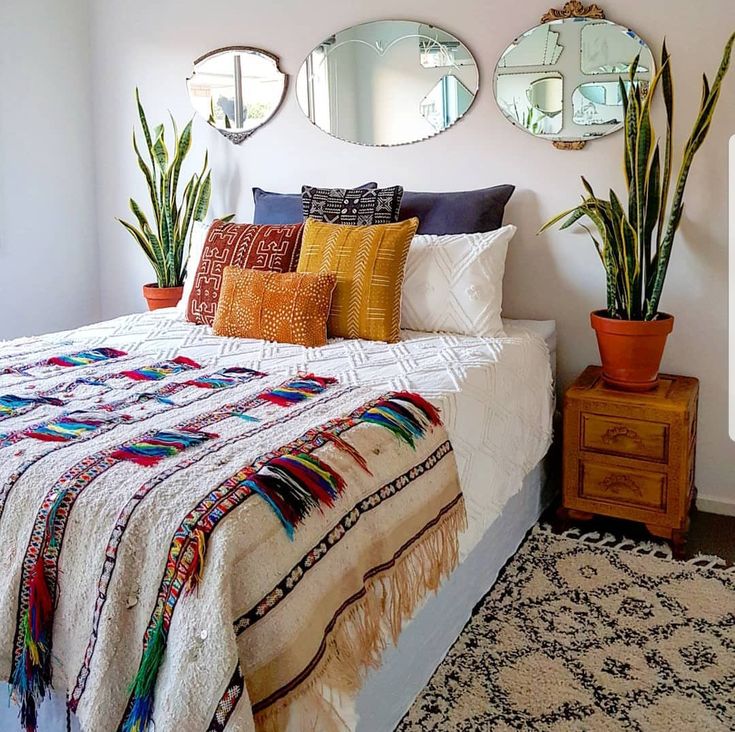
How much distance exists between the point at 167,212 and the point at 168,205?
0.03 metres

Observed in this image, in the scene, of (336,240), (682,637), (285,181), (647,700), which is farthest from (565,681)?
(285,181)

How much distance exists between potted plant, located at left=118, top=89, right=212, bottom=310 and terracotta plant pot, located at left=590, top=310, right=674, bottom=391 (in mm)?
1979

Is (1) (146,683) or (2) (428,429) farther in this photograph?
(2) (428,429)

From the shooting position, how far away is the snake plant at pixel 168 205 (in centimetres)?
363

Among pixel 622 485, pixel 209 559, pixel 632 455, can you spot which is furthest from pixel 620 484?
pixel 209 559

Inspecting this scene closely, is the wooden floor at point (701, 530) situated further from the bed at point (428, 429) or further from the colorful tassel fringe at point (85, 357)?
the colorful tassel fringe at point (85, 357)

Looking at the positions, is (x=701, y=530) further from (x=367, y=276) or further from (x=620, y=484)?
(x=367, y=276)

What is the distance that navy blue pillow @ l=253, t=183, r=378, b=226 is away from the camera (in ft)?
10.4

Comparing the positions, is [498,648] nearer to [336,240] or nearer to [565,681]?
[565,681]

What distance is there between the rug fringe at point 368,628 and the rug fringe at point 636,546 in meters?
0.95

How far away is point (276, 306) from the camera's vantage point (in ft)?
8.65

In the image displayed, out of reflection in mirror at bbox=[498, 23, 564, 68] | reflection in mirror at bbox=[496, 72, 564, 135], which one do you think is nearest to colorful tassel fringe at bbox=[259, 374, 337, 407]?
reflection in mirror at bbox=[496, 72, 564, 135]

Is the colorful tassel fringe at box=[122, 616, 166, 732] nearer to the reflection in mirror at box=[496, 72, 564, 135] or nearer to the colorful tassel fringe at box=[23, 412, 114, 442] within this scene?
the colorful tassel fringe at box=[23, 412, 114, 442]

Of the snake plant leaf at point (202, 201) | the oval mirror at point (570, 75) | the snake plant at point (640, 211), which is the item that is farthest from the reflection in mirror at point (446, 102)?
the snake plant leaf at point (202, 201)
